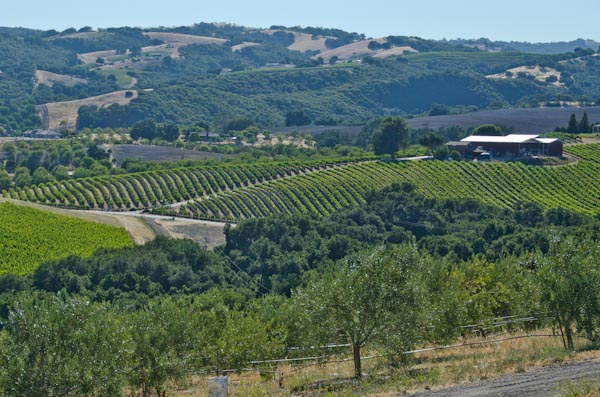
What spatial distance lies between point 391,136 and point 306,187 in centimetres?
2742

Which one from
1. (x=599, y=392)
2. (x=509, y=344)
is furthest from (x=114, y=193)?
(x=599, y=392)

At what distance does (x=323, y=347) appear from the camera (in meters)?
41.1

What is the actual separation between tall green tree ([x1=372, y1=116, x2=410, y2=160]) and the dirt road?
4606 inches

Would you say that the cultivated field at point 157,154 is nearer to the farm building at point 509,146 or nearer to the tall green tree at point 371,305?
the farm building at point 509,146

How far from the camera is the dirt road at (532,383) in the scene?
30.3 meters

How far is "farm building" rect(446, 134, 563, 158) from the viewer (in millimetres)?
146125

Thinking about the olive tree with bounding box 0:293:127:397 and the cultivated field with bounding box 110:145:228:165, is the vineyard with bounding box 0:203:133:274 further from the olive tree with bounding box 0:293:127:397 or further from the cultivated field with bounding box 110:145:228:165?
the cultivated field with bounding box 110:145:228:165

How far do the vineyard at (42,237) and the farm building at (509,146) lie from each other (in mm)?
66412

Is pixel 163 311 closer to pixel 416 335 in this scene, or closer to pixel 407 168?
pixel 416 335

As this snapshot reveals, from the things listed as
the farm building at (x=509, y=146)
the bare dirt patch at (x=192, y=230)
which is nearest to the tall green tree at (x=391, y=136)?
the farm building at (x=509, y=146)

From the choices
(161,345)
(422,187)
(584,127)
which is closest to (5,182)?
(422,187)

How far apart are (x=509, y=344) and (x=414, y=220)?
72531mm

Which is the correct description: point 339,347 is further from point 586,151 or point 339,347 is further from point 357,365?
point 586,151

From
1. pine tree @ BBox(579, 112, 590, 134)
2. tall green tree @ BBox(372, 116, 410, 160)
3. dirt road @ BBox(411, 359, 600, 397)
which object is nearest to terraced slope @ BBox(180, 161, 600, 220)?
tall green tree @ BBox(372, 116, 410, 160)
